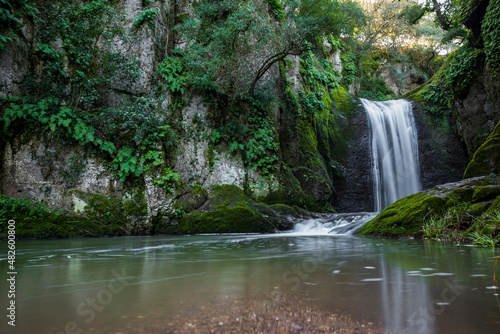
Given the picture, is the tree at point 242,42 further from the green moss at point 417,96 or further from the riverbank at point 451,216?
the green moss at point 417,96

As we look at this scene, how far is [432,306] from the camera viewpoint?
4.89 feet

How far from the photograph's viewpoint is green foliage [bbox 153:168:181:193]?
9.77 meters

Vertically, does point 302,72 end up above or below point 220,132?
above

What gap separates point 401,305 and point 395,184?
51.0ft

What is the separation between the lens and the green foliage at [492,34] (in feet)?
36.7

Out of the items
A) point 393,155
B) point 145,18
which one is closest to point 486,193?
point 393,155

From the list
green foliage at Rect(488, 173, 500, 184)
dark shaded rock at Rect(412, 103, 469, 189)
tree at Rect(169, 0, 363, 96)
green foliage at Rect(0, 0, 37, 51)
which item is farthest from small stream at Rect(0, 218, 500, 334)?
dark shaded rock at Rect(412, 103, 469, 189)

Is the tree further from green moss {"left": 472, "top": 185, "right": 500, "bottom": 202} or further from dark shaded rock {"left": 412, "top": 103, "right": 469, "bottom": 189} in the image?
dark shaded rock {"left": 412, "top": 103, "right": 469, "bottom": 189}

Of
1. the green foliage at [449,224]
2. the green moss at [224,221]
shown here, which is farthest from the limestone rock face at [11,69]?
the green foliage at [449,224]

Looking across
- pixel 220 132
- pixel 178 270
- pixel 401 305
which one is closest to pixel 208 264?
pixel 178 270

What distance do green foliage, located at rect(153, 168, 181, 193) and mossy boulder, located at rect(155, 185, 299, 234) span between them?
1122 millimetres

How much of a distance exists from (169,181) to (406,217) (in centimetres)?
716

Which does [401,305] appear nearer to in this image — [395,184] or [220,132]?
[220,132]

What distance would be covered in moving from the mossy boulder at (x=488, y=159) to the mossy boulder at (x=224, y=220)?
18.8 ft
